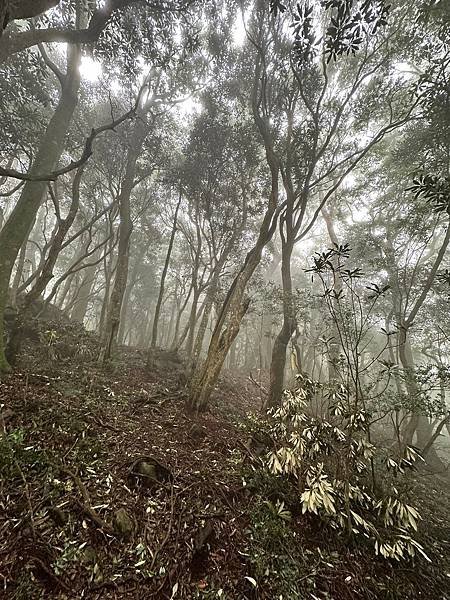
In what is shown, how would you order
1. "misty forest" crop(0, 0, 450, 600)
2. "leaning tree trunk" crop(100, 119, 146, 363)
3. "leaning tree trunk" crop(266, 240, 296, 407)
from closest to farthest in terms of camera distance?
"misty forest" crop(0, 0, 450, 600) < "leaning tree trunk" crop(266, 240, 296, 407) < "leaning tree trunk" crop(100, 119, 146, 363)

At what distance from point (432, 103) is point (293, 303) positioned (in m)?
6.96

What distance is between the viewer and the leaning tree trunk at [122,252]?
817 cm

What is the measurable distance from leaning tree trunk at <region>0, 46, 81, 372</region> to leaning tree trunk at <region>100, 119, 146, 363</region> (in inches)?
104

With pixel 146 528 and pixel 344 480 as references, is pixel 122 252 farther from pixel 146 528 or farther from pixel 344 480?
pixel 344 480

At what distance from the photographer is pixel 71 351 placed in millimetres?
8172

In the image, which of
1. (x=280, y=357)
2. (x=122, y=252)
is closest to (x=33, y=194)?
(x=122, y=252)

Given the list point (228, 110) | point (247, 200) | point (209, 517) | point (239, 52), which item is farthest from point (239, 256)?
point (209, 517)

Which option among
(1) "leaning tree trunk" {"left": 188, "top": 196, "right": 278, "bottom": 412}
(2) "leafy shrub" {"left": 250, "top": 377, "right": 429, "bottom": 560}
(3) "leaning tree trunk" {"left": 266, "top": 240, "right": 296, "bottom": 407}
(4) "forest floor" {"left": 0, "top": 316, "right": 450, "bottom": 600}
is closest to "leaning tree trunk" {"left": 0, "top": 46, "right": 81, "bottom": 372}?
(4) "forest floor" {"left": 0, "top": 316, "right": 450, "bottom": 600}

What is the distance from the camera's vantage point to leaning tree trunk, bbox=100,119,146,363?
26.8 feet

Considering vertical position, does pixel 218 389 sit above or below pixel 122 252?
below

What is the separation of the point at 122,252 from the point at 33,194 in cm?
315

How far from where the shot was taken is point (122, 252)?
961 cm

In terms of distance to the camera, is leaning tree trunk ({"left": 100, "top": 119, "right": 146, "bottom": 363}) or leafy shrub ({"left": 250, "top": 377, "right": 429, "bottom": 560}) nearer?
leafy shrub ({"left": 250, "top": 377, "right": 429, "bottom": 560})

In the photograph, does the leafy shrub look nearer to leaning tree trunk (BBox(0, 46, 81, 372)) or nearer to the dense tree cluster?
the dense tree cluster
